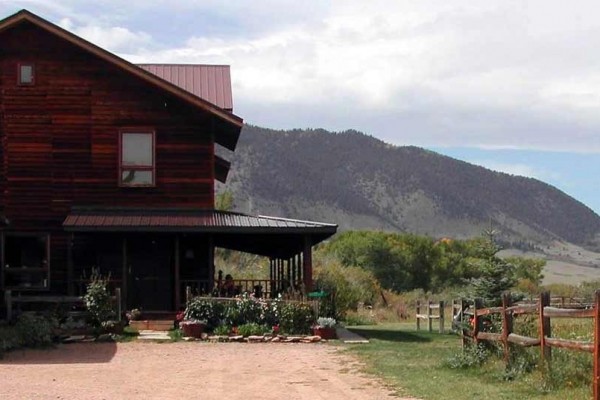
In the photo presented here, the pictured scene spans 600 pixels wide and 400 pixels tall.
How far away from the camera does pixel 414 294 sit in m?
52.9

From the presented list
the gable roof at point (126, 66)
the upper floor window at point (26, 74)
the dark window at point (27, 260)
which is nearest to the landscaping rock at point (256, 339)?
the gable roof at point (126, 66)

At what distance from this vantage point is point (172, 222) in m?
26.8

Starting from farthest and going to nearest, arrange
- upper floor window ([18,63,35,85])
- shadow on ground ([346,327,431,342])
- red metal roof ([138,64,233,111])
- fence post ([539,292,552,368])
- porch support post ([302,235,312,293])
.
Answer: red metal roof ([138,64,233,111]) → upper floor window ([18,63,35,85]) → porch support post ([302,235,312,293]) → shadow on ground ([346,327,431,342]) → fence post ([539,292,552,368])

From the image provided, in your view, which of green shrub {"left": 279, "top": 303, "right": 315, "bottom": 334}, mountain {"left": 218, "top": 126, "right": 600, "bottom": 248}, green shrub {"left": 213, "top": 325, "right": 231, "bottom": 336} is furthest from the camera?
mountain {"left": 218, "top": 126, "right": 600, "bottom": 248}

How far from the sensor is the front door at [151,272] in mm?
28688

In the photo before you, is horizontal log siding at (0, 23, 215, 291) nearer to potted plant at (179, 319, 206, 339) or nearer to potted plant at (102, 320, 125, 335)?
potted plant at (102, 320, 125, 335)

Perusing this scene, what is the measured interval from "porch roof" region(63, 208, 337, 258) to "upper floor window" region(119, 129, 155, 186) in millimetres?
857

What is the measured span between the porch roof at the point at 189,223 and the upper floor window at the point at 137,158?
0.86 metres

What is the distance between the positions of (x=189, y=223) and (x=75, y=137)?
13.9 feet

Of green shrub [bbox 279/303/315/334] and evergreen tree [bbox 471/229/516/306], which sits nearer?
evergreen tree [bbox 471/229/516/306]

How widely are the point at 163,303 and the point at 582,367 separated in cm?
1632

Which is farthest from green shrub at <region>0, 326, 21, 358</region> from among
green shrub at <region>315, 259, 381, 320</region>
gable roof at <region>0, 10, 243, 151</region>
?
green shrub at <region>315, 259, 381, 320</region>

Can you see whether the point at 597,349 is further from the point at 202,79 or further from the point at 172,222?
the point at 202,79

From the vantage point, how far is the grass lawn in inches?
562
